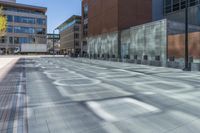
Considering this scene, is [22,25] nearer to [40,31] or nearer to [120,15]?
[40,31]

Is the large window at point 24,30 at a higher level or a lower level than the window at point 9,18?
lower

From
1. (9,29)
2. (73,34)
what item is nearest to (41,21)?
(9,29)

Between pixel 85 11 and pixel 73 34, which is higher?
pixel 85 11

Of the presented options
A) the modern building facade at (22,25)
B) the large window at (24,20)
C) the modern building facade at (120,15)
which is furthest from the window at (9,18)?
the modern building facade at (120,15)

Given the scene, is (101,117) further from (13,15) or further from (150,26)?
(13,15)

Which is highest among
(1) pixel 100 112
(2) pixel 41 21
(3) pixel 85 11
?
(2) pixel 41 21

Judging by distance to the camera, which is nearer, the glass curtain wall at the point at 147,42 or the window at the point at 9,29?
the glass curtain wall at the point at 147,42

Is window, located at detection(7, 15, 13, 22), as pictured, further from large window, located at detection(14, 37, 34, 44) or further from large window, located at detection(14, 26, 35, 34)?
large window, located at detection(14, 37, 34, 44)

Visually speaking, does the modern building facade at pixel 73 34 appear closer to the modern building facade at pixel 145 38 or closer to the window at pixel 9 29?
the window at pixel 9 29

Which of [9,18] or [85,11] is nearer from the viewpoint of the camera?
[85,11]

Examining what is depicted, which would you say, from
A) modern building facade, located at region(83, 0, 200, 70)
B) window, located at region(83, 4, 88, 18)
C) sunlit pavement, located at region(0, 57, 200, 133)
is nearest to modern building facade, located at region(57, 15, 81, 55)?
window, located at region(83, 4, 88, 18)

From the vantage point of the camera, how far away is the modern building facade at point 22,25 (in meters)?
95.8

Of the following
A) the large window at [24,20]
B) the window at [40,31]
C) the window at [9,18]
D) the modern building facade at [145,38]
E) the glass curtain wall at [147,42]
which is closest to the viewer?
the modern building facade at [145,38]

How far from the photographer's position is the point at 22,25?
99.9 m
